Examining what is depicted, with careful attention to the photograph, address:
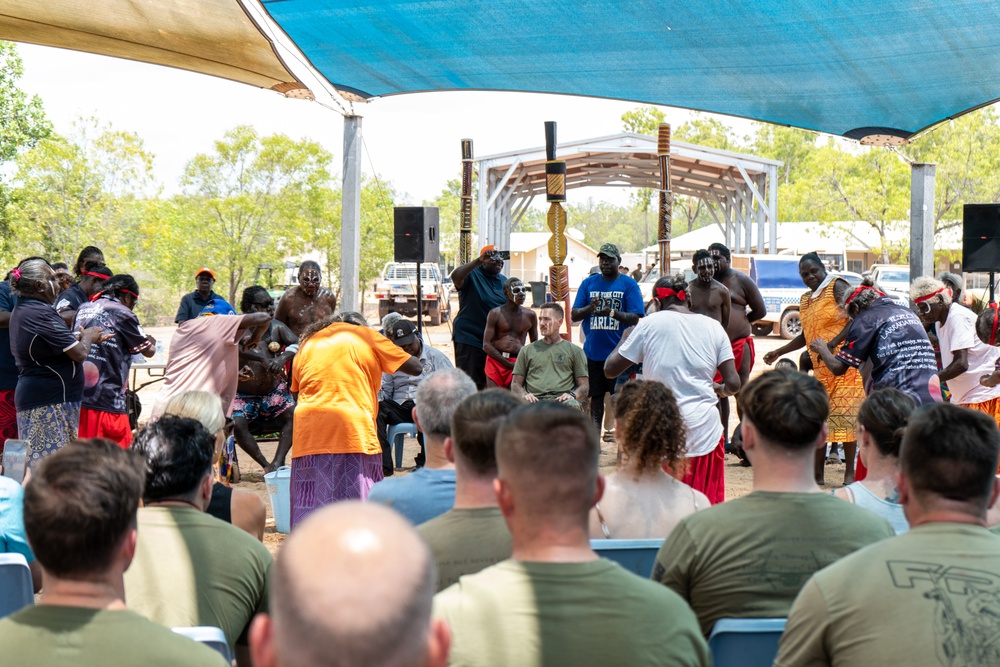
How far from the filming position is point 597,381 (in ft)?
26.3

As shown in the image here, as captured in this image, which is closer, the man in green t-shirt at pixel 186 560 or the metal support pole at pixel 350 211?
the man in green t-shirt at pixel 186 560

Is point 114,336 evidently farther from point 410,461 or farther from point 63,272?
point 410,461

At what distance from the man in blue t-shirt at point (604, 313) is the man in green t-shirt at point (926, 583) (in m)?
5.79

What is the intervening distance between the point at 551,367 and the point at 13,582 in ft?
15.7

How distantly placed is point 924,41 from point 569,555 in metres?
5.19

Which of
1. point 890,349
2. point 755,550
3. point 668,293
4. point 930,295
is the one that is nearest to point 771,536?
point 755,550

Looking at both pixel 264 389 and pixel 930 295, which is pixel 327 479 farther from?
pixel 930 295

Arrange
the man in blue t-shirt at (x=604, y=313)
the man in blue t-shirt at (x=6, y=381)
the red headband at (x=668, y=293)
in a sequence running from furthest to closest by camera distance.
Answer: the man in blue t-shirt at (x=604, y=313)
the red headband at (x=668, y=293)
the man in blue t-shirt at (x=6, y=381)

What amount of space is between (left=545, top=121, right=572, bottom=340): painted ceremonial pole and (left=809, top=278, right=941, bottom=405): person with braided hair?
2.72 metres

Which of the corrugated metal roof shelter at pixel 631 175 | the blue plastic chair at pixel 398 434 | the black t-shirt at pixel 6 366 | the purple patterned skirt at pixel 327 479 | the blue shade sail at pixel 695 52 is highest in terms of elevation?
the corrugated metal roof shelter at pixel 631 175

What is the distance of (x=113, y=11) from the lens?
593cm

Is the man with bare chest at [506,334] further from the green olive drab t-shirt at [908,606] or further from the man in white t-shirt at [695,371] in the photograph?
the green olive drab t-shirt at [908,606]

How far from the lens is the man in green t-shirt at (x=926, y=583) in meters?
1.88

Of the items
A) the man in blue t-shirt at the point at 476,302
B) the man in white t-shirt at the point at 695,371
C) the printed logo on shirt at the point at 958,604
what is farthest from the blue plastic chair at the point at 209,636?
the man in blue t-shirt at the point at 476,302
